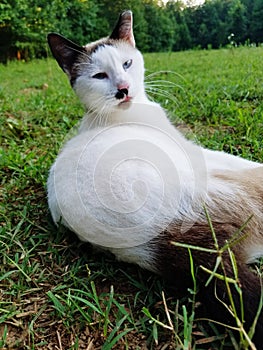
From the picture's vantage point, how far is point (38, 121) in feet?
12.1

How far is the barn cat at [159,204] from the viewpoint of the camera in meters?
1.41

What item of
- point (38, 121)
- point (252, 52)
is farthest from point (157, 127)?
point (252, 52)

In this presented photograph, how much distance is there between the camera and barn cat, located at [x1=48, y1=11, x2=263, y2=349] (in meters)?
1.41

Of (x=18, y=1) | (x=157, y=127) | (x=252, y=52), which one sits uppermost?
(x=18, y=1)

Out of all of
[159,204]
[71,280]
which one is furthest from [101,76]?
[71,280]

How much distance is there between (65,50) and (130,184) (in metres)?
1.32

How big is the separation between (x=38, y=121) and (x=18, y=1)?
830cm

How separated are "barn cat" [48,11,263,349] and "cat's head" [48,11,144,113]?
0.30 m

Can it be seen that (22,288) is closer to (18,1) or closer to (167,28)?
(167,28)

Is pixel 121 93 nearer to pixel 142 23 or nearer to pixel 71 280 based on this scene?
pixel 71 280

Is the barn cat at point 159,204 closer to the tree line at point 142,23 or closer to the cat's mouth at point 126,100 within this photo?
the cat's mouth at point 126,100

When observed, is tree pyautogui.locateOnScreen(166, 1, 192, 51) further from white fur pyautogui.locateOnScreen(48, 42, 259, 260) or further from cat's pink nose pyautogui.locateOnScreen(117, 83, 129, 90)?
white fur pyautogui.locateOnScreen(48, 42, 259, 260)

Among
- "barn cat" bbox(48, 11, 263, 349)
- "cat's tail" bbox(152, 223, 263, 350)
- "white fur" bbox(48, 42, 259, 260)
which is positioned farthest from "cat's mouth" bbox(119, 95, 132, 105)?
"cat's tail" bbox(152, 223, 263, 350)

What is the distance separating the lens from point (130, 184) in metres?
1.57
